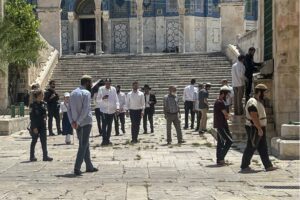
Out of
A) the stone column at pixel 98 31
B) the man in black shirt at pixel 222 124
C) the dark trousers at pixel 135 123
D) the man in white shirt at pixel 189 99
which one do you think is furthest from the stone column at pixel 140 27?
the man in black shirt at pixel 222 124

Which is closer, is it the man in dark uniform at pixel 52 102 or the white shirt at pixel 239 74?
the white shirt at pixel 239 74

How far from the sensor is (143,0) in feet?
148

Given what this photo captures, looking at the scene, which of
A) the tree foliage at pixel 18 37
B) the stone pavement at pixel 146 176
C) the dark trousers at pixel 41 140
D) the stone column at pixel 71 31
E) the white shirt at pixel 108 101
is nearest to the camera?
the stone pavement at pixel 146 176

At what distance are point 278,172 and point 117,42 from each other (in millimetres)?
35853

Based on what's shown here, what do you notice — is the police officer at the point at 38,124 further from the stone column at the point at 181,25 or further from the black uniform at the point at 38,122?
the stone column at the point at 181,25

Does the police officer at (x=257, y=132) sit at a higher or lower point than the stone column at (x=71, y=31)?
lower

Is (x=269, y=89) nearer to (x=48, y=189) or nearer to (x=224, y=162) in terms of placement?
(x=224, y=162)

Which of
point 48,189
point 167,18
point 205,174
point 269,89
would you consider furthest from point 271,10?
point 167,18

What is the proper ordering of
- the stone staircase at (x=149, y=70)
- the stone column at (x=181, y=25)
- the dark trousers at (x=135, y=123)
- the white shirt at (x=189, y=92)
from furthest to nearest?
1. the stone column at (x=181, y=25)
2. the stone staircase at (x=149, y=70)
3. the white shirt at (x=189, y=92)
4. the dark trousers at (x=135, y=123)

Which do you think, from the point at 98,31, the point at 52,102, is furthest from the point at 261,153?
the point at 98,31

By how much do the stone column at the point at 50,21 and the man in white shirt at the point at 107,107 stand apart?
937 inches

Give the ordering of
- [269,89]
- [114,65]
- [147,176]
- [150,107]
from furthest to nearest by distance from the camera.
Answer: [114,65], [150,107], [269,89], [147,176]

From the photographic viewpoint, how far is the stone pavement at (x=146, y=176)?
8.26 metres

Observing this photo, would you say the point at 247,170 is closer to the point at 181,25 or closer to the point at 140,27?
the point at 181,25
